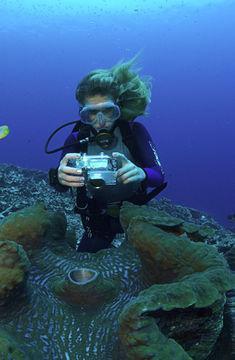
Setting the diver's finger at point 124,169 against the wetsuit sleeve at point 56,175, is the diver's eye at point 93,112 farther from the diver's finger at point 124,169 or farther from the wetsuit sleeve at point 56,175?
the diver's finger at point 124,169

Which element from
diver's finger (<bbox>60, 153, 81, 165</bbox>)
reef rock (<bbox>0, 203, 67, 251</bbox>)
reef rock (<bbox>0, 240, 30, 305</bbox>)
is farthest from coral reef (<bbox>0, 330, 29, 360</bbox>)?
diver's finger (<bbox>60, 153, 81, 165</bbox>)

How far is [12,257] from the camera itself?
2209mm

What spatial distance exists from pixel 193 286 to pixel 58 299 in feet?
3.11

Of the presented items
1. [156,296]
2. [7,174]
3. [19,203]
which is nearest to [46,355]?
[156,296]

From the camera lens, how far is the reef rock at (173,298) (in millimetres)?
1759

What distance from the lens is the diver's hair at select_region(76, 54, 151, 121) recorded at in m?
3.91

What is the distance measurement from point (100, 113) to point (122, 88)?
1.49 feet

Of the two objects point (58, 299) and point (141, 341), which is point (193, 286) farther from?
point (58, 299)

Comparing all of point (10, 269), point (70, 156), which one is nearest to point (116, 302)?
point (10, 269)

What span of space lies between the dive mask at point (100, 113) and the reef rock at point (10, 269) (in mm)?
1937

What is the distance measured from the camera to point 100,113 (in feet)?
12.6

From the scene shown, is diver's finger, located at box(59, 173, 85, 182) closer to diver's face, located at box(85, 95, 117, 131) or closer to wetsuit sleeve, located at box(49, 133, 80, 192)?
wetsuit sleeve, located at box(49, 133, 80, 192)

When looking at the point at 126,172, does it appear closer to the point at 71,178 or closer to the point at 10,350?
the point at 71,178

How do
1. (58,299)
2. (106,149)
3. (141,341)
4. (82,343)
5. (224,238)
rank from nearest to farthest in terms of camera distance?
(141,341) < (82,343) < (58,299) < (106,149) < (224,238)
